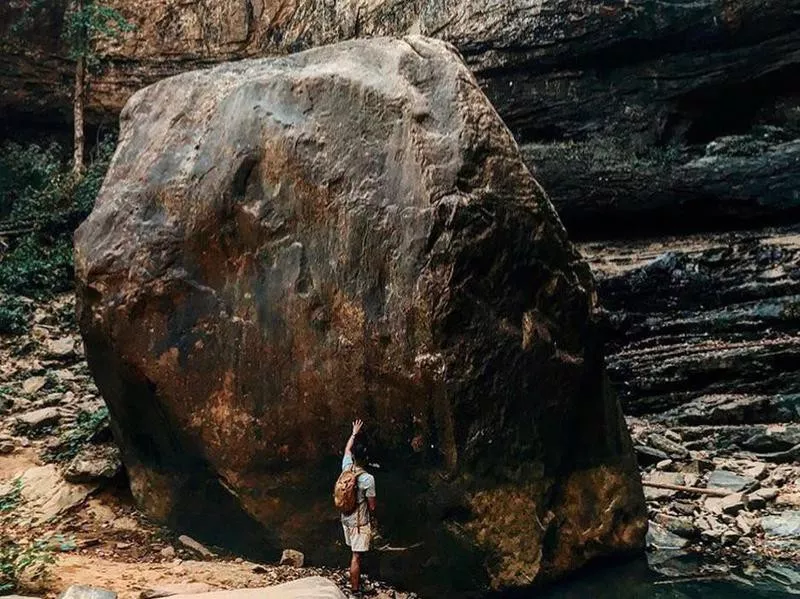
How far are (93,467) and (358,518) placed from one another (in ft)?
10.1

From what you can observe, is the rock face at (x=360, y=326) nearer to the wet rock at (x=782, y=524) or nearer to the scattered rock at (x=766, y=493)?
the wet rock at (x=782, y=524)

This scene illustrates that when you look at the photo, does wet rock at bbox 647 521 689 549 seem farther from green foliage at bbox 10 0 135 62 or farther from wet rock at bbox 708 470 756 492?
green foliage at bbox 10 0 135 62

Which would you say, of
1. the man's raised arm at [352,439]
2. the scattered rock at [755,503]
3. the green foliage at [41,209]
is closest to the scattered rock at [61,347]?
the green foliage at [41,209]

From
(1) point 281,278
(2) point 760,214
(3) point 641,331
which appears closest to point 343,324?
(1) point 281,278

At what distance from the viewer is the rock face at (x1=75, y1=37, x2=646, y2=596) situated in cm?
572

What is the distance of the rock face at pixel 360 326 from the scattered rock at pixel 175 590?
82cm

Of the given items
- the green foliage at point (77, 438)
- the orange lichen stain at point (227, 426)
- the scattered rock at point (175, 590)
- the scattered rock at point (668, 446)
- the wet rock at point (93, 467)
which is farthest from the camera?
the scattered rock at point (668, 446)

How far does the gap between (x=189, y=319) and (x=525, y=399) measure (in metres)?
2.87

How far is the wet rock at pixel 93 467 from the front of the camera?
7.11m

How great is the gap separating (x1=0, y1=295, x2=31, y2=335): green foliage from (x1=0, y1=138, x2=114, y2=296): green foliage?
2.51 ft

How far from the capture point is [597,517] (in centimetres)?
646

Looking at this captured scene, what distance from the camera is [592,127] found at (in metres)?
14.6

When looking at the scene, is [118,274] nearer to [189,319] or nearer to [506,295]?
[189,319]

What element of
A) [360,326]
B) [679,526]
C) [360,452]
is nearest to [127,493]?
[360,452]
